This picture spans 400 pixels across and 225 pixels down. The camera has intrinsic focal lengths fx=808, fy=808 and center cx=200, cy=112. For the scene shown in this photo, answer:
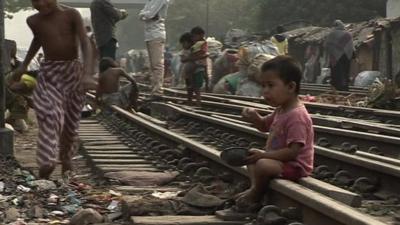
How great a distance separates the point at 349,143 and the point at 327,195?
362 cm

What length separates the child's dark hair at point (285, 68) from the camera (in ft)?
14.2

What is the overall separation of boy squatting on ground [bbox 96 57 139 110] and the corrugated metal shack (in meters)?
10.6

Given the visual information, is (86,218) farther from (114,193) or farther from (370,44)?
(370,44)

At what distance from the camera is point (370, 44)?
2759 cm

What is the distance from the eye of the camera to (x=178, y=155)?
6914mm

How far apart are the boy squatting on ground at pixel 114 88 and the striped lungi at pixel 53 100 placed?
4816 mm

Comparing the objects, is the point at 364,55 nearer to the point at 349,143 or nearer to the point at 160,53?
the point at 160,53

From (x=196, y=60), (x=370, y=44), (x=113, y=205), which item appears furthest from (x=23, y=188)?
(x=370, y=44)

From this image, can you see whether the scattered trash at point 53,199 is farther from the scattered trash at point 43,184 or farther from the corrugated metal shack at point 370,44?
the corrugated metal shack at point 370,44

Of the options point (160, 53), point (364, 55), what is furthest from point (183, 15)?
point (160, 53)

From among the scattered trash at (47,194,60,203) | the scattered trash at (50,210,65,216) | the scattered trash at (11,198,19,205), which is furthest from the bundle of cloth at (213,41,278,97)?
the scattered trash at (50,210,65,216)

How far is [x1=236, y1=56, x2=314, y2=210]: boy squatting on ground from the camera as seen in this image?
4305mm

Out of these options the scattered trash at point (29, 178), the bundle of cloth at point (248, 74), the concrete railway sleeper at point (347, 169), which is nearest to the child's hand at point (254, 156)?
the concrete railway sleeper at point (347, 169)

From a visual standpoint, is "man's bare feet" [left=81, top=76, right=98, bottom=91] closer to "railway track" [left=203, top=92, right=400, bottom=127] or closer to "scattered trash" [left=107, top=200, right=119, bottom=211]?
"scattered trash" [left=107, top=200, right=119, bottom=211]
